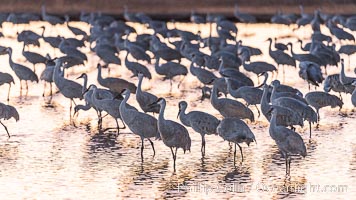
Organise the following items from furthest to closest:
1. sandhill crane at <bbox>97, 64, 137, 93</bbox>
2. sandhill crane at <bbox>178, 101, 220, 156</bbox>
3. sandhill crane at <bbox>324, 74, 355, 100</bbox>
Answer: sandhill crane at <bbox>97, 64, 137, 93</bbox>
sandhill crane at <bbox>324, 74, 355, 100</bbox>
sandhill crane at <bbox>178, 101, 220, 156</bbox>

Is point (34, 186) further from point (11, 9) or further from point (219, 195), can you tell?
point (11, 9)

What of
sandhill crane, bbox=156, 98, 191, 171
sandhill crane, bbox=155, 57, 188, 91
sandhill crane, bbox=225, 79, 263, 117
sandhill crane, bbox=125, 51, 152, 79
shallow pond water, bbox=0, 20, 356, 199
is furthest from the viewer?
sandhill crane, bbox=155, 57, 188, 91

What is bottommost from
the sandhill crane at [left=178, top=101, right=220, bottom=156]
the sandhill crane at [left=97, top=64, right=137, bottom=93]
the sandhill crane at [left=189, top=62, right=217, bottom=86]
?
the sandhill crane at [left=178, top=101, right=220, bottom=156]

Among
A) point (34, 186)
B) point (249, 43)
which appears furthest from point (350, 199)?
point (249, 43)

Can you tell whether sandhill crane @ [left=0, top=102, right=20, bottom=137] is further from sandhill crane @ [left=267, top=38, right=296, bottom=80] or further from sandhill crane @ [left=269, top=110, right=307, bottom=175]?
sandhill crane @ [left=267, top=38, right=296, bottom=80]

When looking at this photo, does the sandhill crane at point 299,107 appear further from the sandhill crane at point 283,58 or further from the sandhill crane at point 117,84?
the sandhill crane at point 283,58

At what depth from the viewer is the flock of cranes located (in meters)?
16.3

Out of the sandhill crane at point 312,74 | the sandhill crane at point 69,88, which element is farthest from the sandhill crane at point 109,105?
the sandhill crane at point 312,74

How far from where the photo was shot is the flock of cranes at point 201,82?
53.4 ft

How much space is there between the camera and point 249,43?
3391 centimetres

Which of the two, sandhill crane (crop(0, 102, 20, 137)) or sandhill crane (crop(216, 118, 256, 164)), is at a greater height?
sandhill crane (crop(0, 102, 20, 137))

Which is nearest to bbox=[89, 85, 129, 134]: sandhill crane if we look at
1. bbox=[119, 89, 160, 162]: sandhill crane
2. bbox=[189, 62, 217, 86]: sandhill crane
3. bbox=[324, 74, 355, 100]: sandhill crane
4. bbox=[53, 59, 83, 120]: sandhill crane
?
bbox=[119, 89, 160, 162]: sandhill crane

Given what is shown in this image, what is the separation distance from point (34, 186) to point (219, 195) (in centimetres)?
255

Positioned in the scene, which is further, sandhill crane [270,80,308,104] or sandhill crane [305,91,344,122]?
sandhill crane [305,91,344,122]
